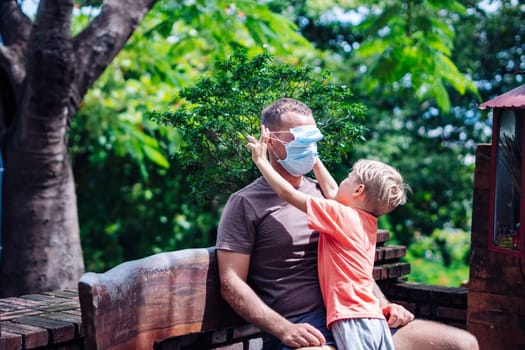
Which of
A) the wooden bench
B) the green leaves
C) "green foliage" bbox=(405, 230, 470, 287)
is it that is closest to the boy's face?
→ the wooden bench

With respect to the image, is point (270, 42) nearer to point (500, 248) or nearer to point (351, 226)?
point (500, 248)

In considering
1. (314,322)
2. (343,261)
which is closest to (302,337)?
(314,322)

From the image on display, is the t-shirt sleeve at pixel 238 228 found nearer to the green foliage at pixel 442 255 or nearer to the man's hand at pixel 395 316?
the man's hand at pixel 395 316

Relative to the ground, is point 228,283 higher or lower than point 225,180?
lower

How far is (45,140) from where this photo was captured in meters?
5.41

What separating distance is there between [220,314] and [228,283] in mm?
285

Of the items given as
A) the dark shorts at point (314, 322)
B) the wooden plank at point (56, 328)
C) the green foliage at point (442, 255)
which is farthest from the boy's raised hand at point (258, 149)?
the green foliage at point (442, 255)

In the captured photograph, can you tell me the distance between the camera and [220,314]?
3.23 m

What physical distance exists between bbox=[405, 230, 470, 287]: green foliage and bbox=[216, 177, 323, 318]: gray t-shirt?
9.26 metres

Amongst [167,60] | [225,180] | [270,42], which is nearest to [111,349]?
[225,180]

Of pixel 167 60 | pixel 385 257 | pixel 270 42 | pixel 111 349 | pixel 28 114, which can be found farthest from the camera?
pixel 167 60

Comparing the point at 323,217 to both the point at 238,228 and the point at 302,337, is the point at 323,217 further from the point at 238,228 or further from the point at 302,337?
the point at 302,337

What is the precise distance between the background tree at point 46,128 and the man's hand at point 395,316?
3028mm

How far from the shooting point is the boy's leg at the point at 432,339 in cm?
312
